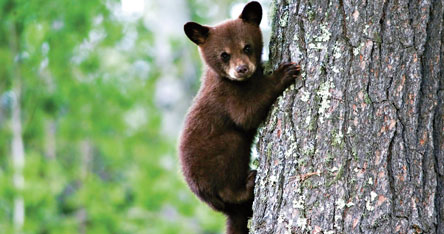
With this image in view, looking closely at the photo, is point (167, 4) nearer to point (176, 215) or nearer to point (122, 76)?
point (122, 76)

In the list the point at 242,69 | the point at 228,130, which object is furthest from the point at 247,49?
the point at 228,130

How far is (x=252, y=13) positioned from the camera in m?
4.46

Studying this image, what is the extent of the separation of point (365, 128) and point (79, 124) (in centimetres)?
993

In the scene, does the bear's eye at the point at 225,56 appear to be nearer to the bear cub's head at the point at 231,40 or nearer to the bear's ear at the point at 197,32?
the bear cub's head at the point at 231,40

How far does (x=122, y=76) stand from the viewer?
1349cm

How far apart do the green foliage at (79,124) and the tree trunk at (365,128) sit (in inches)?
178

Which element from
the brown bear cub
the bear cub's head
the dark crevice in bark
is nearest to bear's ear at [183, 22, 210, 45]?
the bear cub's head

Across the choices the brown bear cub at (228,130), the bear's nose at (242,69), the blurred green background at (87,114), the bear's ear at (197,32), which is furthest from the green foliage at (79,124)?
the bear's nose at (242,69)

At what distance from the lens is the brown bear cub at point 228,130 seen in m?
4.00

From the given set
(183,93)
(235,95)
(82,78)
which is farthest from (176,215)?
(235,95)

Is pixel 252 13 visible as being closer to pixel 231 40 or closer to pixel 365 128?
pixel 231 40

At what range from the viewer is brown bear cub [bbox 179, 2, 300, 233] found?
157 inches

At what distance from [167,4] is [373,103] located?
13.1 meters

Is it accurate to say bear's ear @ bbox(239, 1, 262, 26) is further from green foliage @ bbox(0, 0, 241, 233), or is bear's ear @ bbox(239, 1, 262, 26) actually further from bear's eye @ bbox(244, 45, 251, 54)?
green foliage @ bbox(0, 0, 241, 233)
